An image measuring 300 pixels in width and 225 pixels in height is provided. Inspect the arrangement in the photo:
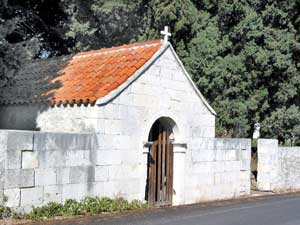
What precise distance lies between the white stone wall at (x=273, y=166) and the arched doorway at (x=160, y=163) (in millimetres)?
6206

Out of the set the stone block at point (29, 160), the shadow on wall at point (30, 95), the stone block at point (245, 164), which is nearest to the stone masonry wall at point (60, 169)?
the stone block at point (29, 160)

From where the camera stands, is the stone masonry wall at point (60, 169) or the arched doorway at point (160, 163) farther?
the arched doorway at point (160, 163)

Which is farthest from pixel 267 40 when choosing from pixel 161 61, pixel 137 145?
pixel 137 145

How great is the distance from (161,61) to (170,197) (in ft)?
12.5

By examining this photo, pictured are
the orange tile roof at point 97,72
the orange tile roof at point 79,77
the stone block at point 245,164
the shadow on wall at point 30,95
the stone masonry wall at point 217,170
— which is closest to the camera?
the orange tile roof at point 97,72

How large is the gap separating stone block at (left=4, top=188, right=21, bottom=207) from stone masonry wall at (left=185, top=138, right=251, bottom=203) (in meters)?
5.74

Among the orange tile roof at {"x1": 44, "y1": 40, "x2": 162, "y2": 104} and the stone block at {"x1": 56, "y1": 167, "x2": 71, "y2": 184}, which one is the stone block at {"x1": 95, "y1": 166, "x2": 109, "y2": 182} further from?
the orange tile roof at {"x1": 44, "y1": 40, "x2": 162, "y2": 104}

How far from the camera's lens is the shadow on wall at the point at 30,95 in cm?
1336

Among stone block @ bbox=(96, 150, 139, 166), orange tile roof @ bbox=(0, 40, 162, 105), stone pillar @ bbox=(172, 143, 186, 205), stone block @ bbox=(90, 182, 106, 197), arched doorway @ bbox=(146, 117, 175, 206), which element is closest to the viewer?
stone block @ bbox=(90, 182, 106, 197)

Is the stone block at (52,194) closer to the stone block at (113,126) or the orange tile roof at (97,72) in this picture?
the stone block at (113,126)

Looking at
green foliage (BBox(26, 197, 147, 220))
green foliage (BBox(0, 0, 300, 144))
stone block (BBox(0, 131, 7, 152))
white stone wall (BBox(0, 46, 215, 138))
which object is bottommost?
green foliage (BBox(26, 197, 147, 220))

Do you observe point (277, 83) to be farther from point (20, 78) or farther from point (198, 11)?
point (20, 78)

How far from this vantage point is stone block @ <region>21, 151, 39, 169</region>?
1026cm

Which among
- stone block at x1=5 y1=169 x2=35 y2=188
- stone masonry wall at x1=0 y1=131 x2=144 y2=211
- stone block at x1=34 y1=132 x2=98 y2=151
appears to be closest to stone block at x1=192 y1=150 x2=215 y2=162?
stone masonry wall at x1=0 y1=131 x2=144 y2=211
